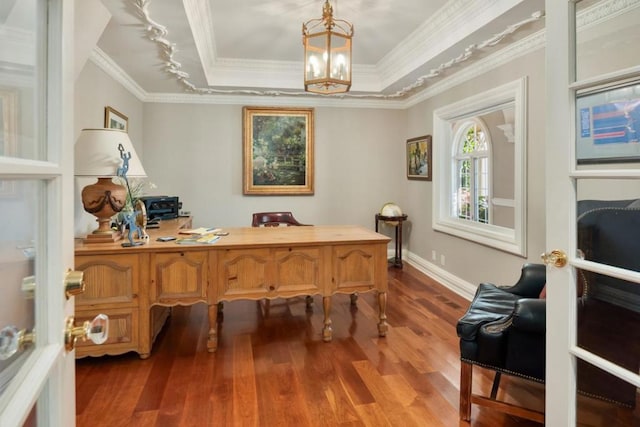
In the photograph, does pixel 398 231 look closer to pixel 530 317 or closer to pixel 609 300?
pixel 530 317

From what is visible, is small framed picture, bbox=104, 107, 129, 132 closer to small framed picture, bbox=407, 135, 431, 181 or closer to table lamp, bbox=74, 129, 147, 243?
table lamp, bbox=74, 129, 147, 243

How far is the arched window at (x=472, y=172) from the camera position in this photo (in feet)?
14.0

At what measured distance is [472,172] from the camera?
448cm

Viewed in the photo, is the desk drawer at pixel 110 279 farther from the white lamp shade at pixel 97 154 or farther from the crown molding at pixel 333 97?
the crown molding at pixel 333 97

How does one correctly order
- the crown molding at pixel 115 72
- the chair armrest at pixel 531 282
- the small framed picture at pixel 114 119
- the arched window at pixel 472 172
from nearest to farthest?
the chair armrest at pixel 531 282
the crown molding at pixel 115 72
the small framed picture at pixel 114 119
the arched window at pixel 472 172

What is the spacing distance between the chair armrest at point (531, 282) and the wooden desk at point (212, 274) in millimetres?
950

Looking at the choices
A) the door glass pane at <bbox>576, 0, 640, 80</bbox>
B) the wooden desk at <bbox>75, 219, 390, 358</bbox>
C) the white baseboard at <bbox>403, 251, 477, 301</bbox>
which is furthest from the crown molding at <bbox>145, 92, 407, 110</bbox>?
the door glass pane at <bbox>576, 0, 640, 80</bbox>

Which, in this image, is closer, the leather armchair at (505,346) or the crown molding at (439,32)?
the leather armchair at (505,346)

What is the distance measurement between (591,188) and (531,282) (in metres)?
1.43

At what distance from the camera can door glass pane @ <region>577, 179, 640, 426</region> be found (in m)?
1.09

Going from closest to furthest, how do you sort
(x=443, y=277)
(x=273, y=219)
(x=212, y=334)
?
(x=212, y=334), (x=273, y=219), (x=443, y=277)

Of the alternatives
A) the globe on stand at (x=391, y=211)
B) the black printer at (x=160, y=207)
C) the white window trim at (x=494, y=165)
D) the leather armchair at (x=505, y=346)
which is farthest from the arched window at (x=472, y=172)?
the black printer at (x=160, y=207)

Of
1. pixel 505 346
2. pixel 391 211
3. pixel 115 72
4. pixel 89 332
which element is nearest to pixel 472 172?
pixel 391 211

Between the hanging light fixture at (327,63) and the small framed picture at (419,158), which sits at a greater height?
the hanging light fixture at (327,63)
